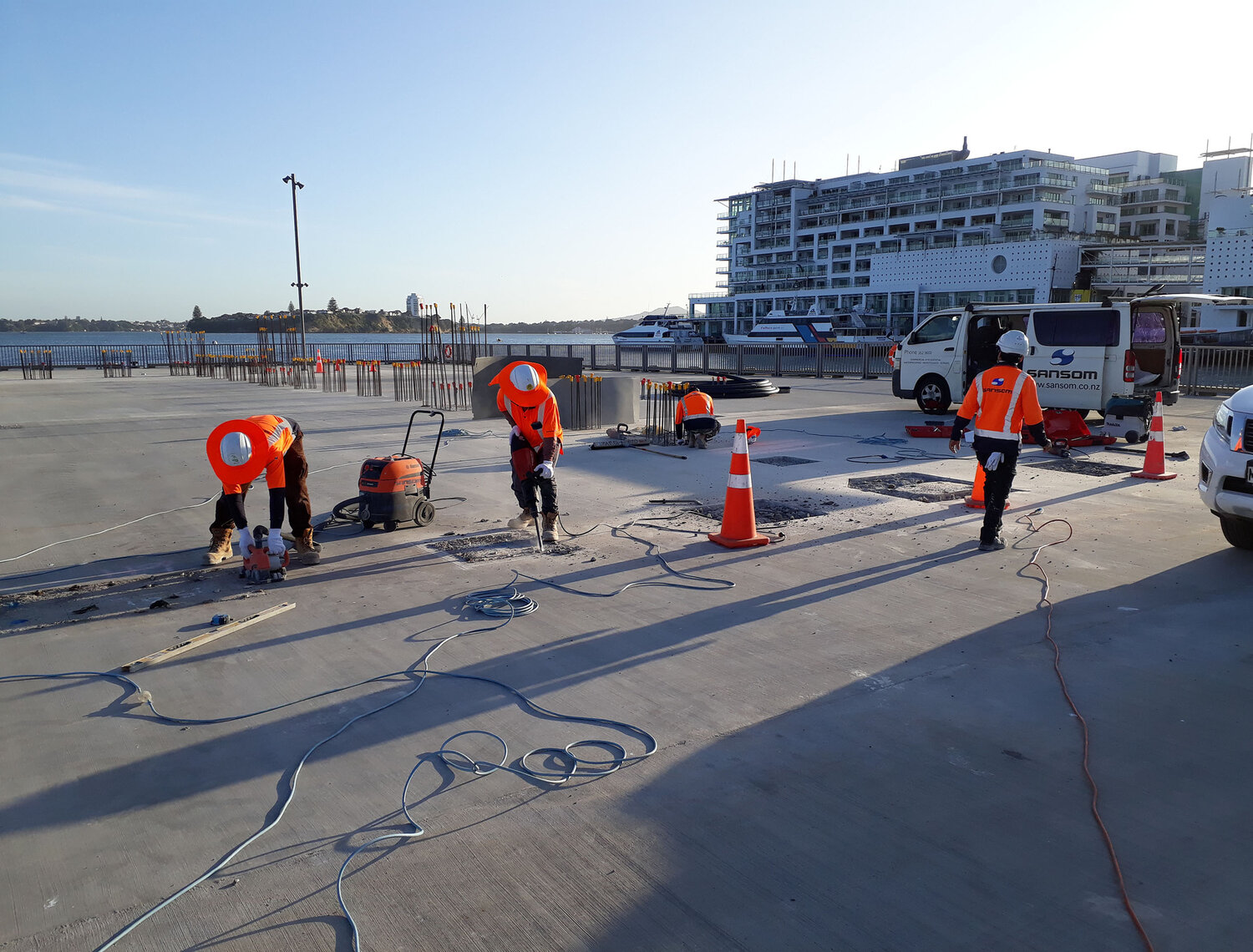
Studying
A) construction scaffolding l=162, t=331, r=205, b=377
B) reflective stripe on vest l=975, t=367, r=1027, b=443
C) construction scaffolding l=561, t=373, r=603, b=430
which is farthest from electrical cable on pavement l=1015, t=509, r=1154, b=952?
construction scaffolding l=162, t=331, r=205, b=377

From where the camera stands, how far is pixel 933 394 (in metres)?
18.0

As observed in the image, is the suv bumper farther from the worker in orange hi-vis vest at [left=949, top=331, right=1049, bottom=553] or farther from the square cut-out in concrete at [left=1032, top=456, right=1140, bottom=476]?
the square cut-out in concrete at [left=1032, top=456, right=1140, bottom=476]

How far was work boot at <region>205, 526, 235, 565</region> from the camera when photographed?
7.09m

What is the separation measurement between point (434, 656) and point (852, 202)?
12237cm

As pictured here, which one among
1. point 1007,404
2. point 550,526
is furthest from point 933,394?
point 550,526

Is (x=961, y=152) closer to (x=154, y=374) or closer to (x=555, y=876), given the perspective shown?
(x=154, y=374)

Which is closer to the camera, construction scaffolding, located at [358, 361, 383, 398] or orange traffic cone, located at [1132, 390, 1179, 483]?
orange traffic cone, located at [1132, 390, 1179, 483]

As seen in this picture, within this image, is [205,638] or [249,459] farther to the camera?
[249,459]

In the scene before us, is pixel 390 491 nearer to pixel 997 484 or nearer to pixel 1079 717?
pixel 997 484

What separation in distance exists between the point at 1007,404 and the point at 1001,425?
192mm

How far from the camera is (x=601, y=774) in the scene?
12.2 feet

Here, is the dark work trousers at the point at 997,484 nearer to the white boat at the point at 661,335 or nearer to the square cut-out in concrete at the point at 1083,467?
the square cut-out in concrete at the point at 1083,467

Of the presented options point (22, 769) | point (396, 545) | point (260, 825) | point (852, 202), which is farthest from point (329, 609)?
point (852, 202)

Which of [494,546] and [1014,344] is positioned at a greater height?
[1014,344]
